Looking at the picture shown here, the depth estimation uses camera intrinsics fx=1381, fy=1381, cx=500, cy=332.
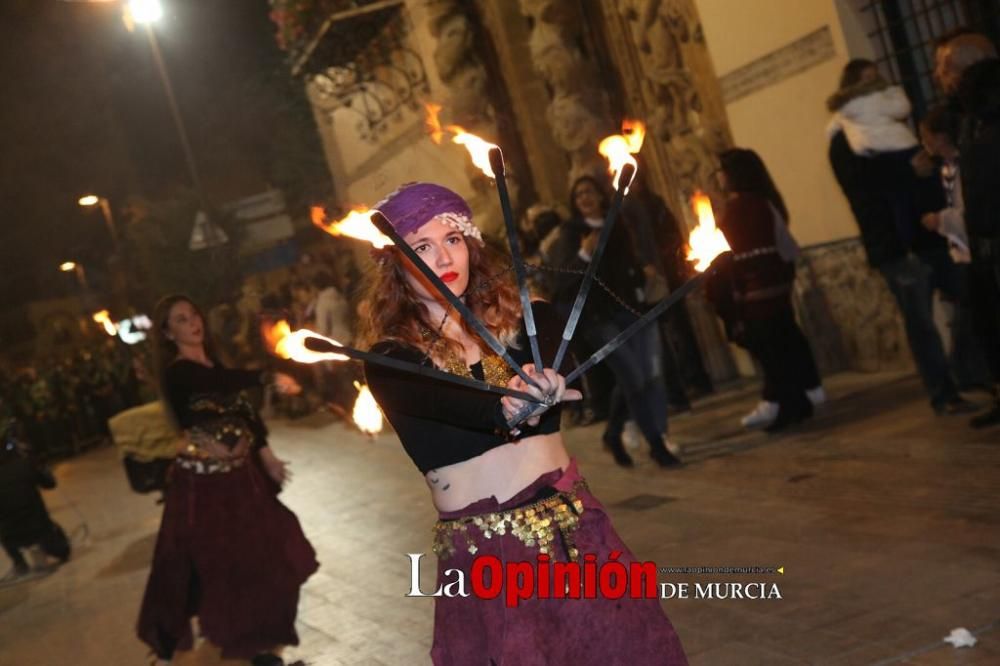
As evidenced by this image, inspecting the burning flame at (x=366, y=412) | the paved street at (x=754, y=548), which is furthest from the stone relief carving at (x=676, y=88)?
the burning flame at (x=366, y=412)

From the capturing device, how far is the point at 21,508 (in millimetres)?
13422

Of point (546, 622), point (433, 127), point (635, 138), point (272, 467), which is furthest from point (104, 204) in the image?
point (546, 622)

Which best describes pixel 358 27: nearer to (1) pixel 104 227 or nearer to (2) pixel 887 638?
(2) pixel 887 638

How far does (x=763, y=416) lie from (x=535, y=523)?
22.3 feet

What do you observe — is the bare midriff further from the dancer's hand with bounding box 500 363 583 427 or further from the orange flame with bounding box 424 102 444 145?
the orange flame with bounding box 424 102 444 145

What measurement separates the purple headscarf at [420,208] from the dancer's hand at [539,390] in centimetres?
56

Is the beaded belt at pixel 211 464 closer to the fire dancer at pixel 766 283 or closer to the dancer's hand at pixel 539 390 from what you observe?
the fire dancer at pixel 766 283

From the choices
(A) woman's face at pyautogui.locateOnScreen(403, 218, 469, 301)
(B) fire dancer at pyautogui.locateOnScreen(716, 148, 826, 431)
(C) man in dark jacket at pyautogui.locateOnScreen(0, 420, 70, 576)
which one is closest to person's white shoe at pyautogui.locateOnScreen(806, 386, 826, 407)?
(B) fire dancer at pyautogui.locateOnScreen(716, 148, 826, 431)

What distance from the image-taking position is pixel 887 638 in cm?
494

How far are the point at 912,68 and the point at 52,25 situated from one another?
104ft

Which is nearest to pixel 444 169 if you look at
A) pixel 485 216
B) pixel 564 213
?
pixel 485 216

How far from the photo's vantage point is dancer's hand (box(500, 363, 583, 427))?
2934 mm

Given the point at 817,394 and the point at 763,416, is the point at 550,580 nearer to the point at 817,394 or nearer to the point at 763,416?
the point at 763,416

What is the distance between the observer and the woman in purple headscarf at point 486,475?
128 inches
